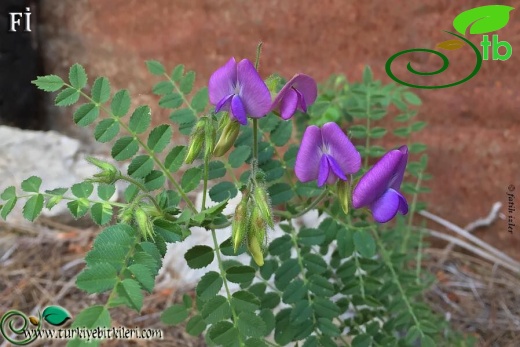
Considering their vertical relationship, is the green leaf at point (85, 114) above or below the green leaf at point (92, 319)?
above

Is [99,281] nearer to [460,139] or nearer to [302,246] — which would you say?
[302,246]

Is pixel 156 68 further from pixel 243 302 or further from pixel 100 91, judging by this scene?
pixel 243 302

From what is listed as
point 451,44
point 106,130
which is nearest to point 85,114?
point 106,130

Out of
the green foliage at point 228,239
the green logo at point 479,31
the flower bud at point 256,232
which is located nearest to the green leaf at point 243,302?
the green foliage at point 228,239

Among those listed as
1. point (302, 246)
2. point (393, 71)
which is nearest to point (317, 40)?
point (393, 71)

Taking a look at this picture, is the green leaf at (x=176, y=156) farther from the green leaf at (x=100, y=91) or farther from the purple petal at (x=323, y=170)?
the purple petal at (x=323, y=170)

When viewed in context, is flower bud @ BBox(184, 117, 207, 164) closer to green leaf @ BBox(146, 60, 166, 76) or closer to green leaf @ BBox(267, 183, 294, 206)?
green leaf @ BBox(267, 183, 294, 206)
